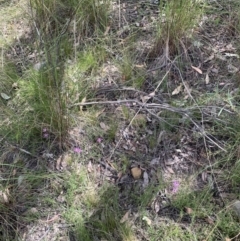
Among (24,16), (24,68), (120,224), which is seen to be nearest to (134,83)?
(24,68)

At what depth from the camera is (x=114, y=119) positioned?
2.08 metres

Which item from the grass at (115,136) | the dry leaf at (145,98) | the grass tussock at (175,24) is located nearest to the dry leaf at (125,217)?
the grass at (115,136)

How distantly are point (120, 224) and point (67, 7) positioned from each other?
5.44 ft

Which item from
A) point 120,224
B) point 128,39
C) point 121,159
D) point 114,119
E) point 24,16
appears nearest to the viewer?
point 120,224

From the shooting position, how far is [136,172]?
1.89 metres

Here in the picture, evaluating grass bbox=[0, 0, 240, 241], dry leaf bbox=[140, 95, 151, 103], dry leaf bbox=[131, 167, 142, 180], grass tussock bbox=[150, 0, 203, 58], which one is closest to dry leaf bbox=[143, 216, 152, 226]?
grass bbox=[0, 0, 240, 241]

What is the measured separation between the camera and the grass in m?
1.73

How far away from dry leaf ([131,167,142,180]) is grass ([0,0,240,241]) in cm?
Answer: 2

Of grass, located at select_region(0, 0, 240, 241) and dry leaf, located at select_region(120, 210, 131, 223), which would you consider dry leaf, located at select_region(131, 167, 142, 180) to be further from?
dry leaf, located at select_region(120, 210, 131, 223)

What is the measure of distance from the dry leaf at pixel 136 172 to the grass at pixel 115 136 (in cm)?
2

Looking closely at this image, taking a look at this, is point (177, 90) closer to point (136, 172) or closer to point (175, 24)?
point (175, 24)

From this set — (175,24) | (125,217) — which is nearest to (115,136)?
(125,217)

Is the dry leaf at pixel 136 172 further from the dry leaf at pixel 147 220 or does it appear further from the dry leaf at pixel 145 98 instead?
the dry leaf at pixel 145 98

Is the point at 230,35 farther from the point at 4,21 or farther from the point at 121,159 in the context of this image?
the point at 4,21
